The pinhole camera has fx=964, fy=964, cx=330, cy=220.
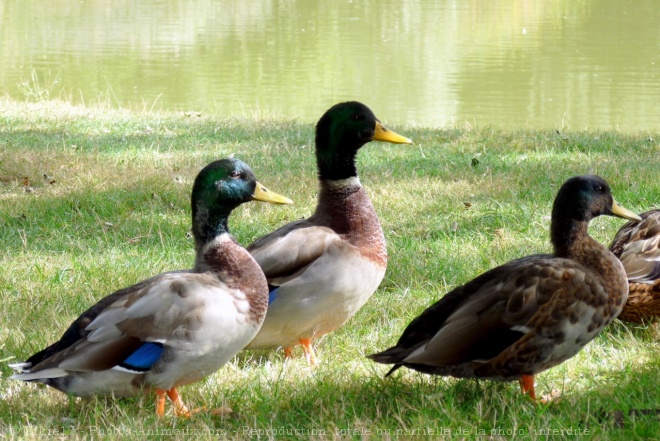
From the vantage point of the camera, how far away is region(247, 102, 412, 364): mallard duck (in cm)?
429

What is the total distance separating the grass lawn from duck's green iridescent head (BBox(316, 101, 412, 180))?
801 millimetres

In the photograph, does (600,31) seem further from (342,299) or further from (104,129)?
(342,299)

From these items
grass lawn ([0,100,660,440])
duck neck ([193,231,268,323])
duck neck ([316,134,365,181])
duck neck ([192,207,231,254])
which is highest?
duck neck ([316,134,365,181])

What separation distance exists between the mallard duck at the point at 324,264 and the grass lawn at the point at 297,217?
18 centimetres

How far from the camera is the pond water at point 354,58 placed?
53.4ft

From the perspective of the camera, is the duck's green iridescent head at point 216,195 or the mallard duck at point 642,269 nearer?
the duck's green iridescent head at point 216,195

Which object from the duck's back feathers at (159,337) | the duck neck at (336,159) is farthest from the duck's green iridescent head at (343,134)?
the duck's back feathers at (159,337)

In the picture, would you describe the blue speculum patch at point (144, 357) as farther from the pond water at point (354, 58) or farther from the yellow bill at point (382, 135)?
the pond water at point (354, 58)

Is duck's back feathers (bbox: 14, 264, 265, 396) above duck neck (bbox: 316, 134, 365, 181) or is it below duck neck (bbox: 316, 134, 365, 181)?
below

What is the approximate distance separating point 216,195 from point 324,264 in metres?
0.64

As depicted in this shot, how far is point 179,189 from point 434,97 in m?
10.9

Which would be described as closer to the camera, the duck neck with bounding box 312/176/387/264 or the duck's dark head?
the duck's dark head

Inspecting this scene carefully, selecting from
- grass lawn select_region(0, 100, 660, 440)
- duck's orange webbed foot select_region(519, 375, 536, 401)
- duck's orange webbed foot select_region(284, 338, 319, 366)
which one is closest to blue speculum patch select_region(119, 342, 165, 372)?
grass lawn select_region(0, 100, 660, 440)

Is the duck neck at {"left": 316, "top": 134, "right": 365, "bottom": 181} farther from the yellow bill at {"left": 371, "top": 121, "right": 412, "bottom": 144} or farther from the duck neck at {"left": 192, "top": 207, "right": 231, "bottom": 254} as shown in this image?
the duck neck at {"left": 192, "top": 207, "right": 231, "bottom": 254}
